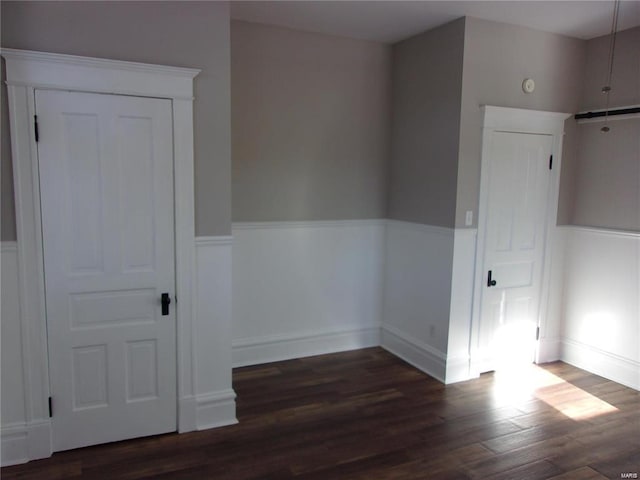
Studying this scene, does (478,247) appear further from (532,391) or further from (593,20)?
(593,20)

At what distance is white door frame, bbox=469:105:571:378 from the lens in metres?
3.65

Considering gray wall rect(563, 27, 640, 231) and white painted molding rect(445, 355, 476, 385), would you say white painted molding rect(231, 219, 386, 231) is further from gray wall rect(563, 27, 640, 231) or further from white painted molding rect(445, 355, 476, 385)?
gray wall rect(563, 27, 640, 231)

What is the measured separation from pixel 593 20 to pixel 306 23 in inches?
→ 87.0

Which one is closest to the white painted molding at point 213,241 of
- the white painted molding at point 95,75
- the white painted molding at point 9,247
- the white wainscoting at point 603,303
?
the white painted molding at point 95,75

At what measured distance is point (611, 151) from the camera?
386 cm

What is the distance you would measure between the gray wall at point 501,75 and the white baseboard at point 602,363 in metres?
1.62

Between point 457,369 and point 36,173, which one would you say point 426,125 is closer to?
point 457,369

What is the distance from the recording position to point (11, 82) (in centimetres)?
239

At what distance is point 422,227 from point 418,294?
0.60 m

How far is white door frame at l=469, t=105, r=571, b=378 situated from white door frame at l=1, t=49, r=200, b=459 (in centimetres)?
225

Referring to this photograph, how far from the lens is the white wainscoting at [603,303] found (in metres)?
3.73

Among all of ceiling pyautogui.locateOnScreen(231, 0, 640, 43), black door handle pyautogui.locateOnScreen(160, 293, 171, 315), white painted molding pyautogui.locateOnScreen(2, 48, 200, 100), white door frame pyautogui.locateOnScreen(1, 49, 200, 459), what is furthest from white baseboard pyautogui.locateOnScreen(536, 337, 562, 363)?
white painted molding pyautogui.locateOnScreen(2, 48, 200, 100)

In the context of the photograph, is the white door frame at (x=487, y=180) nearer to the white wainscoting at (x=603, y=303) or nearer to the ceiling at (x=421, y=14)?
the white wainscoting at (x=603, y=303)

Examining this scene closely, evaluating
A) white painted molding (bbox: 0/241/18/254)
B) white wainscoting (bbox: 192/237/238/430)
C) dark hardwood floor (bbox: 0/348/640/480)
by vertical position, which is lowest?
dark hardwood floor (bbox: 0/348/640/480)
